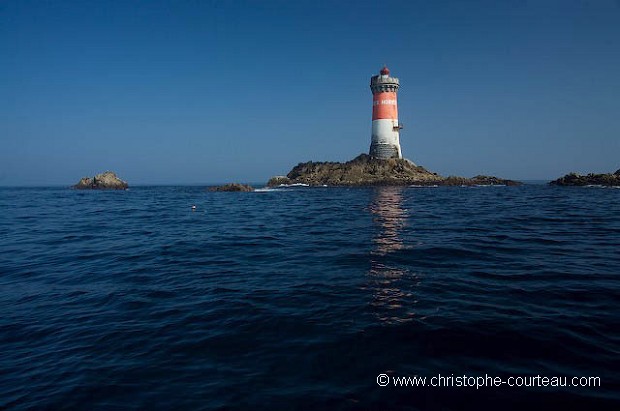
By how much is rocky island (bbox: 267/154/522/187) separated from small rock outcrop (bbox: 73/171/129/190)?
40.2 meters

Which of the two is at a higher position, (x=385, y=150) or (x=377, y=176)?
(x=385, y=150)

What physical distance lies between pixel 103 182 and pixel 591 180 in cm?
10378

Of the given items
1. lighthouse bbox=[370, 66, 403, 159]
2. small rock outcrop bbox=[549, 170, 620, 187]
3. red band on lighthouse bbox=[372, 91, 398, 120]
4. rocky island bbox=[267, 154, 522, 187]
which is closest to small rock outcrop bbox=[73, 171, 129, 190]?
rocky island bbox=[267, 154, 522, 187]

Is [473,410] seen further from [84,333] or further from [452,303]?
[84,333]

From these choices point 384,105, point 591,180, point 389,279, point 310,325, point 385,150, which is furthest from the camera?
point 385,150

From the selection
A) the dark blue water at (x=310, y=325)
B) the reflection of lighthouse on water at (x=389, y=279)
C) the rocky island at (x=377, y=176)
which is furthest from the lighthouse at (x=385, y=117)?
the dark blue water at (x=310, y=325)

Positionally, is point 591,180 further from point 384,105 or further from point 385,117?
point 384,105

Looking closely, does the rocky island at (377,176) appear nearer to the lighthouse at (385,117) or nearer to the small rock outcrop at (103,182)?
the lighthouse at (385,117)

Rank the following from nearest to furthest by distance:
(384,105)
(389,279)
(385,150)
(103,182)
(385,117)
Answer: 1. (389,279)
2. (384,105)
3. (385,117)
4. (385,150)
5. (103,182)

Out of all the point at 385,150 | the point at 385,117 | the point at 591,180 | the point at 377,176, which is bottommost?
the point at 591,180

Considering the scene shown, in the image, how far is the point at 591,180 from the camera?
60719 millimetres

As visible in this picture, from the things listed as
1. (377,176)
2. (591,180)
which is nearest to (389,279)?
(377,176)

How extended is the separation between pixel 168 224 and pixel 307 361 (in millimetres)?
19094

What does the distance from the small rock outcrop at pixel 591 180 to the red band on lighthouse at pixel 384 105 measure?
3487 cm
